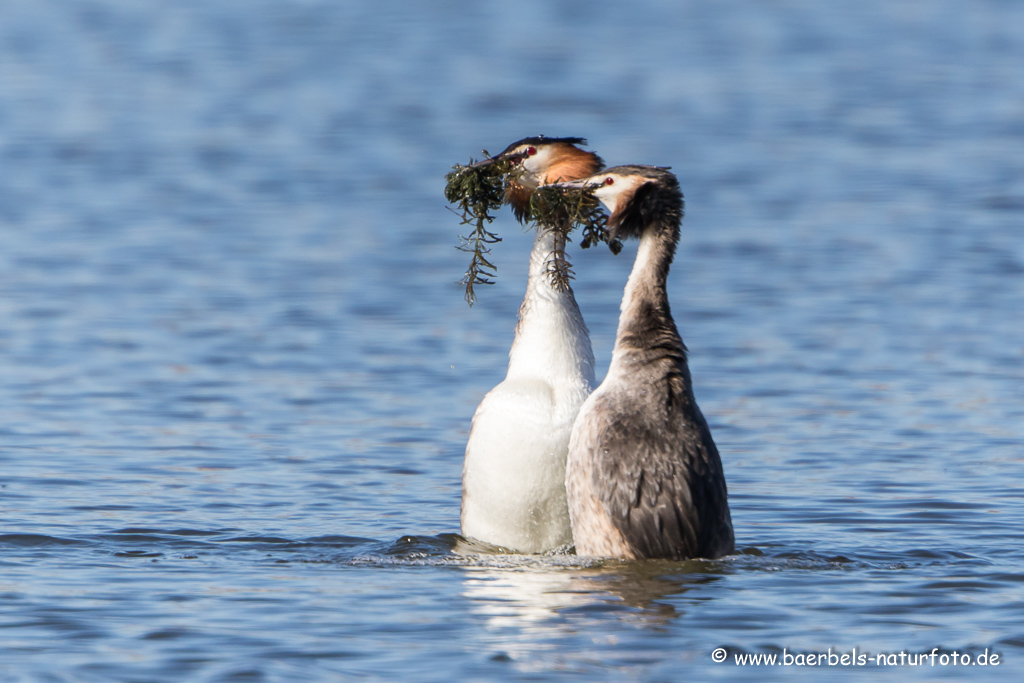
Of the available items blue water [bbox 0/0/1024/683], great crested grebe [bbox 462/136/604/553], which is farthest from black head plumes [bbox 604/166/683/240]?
blue water [bbox 0/0/1024/683]

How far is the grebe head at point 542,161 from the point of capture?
989cm

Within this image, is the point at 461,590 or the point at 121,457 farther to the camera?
the point at 121,457

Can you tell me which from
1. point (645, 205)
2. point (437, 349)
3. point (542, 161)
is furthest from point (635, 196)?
point (437, 349)

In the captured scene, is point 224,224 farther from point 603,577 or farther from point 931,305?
point 603,577

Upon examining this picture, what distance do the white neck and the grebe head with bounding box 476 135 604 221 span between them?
1.79 feet

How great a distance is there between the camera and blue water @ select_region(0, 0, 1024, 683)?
8289mm

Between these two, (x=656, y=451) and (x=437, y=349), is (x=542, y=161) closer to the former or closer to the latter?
(x=656, y=451)

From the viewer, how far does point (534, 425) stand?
945 cm

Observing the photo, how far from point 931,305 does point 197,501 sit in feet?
32.0

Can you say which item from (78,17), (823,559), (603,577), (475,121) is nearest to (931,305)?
(823,559)

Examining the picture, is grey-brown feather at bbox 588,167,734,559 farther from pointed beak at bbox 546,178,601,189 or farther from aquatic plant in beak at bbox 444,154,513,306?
aquatic plant in beak at bbox 444,154,513,306

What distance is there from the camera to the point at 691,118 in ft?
102

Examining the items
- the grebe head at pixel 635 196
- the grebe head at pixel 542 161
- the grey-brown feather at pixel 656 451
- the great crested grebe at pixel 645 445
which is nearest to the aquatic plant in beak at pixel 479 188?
the grebe head at pixel 542 161

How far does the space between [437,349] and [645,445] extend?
7.45m
